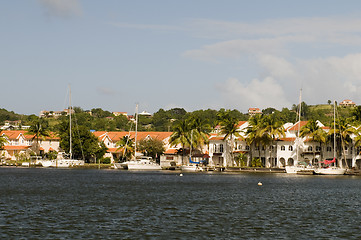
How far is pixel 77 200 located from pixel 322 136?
2831 inches

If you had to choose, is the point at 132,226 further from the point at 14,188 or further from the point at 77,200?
the point at 14,188

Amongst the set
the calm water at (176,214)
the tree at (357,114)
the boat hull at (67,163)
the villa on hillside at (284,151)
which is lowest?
the calm water at (176,214)

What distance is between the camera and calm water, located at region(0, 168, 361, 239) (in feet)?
121

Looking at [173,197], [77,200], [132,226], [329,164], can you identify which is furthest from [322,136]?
[132,226]

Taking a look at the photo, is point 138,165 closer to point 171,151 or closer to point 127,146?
point 127,146

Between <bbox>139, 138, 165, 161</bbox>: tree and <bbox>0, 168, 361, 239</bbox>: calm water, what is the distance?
244 feet

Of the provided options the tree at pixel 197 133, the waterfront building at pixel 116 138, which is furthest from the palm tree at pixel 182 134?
the waterfront building at pixel 116 138

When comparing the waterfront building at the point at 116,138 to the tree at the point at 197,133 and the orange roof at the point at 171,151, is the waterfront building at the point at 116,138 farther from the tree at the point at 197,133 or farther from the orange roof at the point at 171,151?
the tree at the point at 197,133

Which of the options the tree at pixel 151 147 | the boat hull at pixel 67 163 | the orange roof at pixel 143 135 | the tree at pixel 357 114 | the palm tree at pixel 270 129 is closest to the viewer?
the palm tree at pixel 270 129

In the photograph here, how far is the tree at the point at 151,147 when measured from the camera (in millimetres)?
146375

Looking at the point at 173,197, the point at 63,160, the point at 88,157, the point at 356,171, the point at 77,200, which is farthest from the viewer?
the point at 88,157

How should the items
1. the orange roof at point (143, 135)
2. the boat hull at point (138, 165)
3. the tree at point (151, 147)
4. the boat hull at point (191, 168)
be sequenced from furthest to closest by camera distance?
the orange roof at point (143, 135) → the tree at point (151, 147) → the boat hull at point (138, 165) → the boat hull at point (191, 168)

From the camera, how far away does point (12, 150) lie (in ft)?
536

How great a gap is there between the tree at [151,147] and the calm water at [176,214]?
74.3 metres
